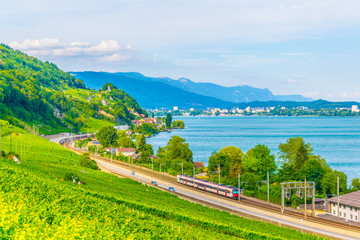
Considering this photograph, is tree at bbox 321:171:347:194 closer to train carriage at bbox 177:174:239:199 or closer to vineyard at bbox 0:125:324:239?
train carriage at bbox 177:174:239:199

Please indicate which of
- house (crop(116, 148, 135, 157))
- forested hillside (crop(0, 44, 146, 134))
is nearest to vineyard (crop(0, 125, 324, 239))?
house (crop(116, 148, 135, 157))

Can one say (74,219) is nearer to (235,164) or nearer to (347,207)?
(347,207)

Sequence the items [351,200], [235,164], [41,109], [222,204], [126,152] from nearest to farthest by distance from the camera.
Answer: [351,200], [222,204], [235,164], [126,152], [41,109]

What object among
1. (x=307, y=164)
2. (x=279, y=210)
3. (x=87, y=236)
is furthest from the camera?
(x=307, y=164)

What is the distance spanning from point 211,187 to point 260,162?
1156 cm

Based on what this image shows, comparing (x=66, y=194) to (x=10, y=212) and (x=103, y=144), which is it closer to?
(x=10, y=212)

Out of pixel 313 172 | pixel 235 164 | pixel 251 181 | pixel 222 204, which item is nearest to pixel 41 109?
pixel 235 164

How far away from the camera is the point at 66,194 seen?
20.9 m

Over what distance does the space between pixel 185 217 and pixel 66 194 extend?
7368 mm

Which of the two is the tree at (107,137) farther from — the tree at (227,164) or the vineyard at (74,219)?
the vineyard at (74,219)

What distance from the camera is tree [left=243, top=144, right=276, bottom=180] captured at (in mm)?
59406

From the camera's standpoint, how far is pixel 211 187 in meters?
51.5

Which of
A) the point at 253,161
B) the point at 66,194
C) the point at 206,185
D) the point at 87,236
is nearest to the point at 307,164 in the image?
the point at 253,161

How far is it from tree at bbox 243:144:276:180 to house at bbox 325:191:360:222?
20.1 metres
